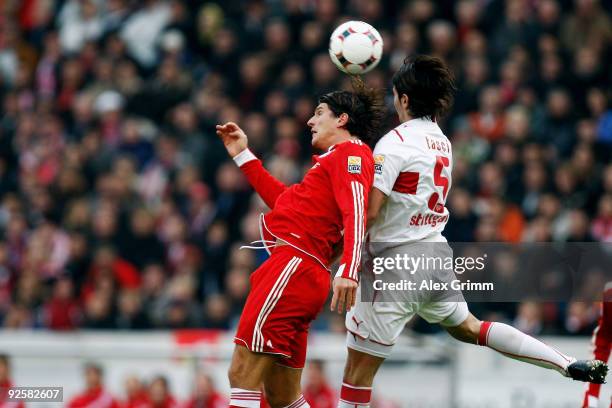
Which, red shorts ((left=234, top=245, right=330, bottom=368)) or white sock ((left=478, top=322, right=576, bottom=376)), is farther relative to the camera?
white sock ((left=478, top=322, right=576, bottom=376))

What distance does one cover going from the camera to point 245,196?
1468cm

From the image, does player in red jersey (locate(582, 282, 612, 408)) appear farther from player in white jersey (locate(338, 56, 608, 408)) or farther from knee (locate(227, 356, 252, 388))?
knee (locate(227, 356, 252, 388))

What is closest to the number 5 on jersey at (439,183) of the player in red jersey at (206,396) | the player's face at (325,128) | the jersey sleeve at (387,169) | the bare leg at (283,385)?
the jersey sleeve at (387,169)

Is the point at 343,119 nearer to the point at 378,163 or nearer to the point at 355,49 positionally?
the point at 378,163

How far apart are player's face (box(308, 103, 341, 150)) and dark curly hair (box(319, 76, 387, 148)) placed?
38mm

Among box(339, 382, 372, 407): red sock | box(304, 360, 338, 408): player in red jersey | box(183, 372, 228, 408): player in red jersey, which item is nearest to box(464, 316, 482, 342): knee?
box(339, 382, 372, 407): red sock

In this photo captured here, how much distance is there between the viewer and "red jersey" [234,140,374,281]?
702 centimetres

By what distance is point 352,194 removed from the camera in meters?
7.05

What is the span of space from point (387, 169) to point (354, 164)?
23 centimetres

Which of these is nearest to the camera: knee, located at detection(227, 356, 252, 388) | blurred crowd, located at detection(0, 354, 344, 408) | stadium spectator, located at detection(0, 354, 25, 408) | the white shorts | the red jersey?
the red jersey

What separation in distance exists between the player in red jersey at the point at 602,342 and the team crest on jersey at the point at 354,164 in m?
1.75

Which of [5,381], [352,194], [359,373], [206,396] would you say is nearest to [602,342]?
[359,373]

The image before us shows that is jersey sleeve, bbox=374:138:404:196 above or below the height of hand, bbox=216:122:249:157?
below

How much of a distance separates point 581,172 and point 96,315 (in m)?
5.42
